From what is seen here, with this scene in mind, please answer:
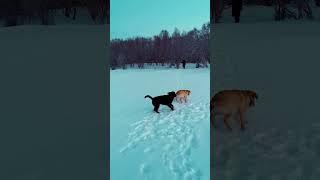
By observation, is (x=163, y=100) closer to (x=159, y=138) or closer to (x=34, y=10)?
(x=159, y=138)

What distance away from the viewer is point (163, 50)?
98.3 inches

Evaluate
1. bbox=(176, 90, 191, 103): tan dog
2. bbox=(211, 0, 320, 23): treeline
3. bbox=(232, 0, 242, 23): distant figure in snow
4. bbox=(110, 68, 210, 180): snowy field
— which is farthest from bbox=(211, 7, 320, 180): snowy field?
bbox=(232, 0, 242, 23): distant figure in snow

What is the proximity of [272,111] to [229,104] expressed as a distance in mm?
677

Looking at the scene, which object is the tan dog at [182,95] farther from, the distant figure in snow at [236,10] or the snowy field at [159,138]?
the distant figure in snow at [236,10]

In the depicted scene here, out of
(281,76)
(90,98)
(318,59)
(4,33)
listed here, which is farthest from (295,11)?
(90,98)

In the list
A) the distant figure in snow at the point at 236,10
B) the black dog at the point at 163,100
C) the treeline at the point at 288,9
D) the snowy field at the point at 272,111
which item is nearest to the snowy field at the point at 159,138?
the black dog at the point at 163,100

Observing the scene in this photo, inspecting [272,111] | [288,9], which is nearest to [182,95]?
[272,111]

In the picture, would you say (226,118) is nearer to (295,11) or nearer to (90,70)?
(90,70)

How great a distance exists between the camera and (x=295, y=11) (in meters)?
10.2

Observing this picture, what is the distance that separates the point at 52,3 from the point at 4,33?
1.75m

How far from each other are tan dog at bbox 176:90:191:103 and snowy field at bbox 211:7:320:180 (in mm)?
365

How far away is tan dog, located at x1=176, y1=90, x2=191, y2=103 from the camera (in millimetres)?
3126

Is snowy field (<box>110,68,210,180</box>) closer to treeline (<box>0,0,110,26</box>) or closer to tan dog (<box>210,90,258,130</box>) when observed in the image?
tan dog (<box>210,90,258,130</box>)

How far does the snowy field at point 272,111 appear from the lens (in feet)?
7.01
